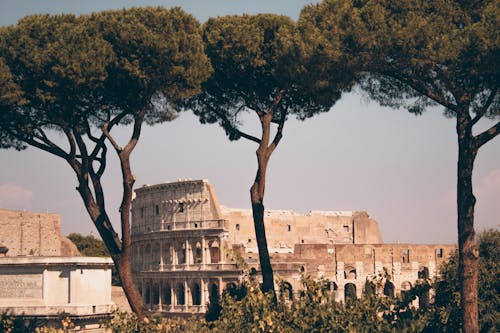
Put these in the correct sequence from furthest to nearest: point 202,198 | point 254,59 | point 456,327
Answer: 1. point 202,198
2. point 254,59
3. point 456,327

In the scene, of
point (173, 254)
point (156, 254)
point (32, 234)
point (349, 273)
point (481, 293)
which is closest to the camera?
point (481, 293)

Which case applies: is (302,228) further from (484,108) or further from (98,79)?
(484,108)

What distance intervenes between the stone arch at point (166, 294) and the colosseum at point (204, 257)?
69 mm

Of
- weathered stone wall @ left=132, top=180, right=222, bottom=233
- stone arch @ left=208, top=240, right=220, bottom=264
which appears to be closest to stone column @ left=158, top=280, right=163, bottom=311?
weathered stone wall @ left=132, top=180, right=222, bottom=233

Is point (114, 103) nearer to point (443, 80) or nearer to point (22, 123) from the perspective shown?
point (22, 123)

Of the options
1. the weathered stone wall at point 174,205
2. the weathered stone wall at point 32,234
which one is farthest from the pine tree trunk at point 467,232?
the weathered stone wall at point 174,205

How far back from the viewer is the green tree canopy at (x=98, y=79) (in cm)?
2447

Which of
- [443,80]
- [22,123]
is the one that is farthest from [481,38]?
[22,123]

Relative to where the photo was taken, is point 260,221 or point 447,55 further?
point 260,221

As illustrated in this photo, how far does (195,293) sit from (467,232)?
→ 42.9 metres

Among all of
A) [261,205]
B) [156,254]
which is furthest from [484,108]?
[156,254]

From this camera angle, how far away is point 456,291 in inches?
1012

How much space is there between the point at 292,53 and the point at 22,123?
8535mm

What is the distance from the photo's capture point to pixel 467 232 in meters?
19.5
